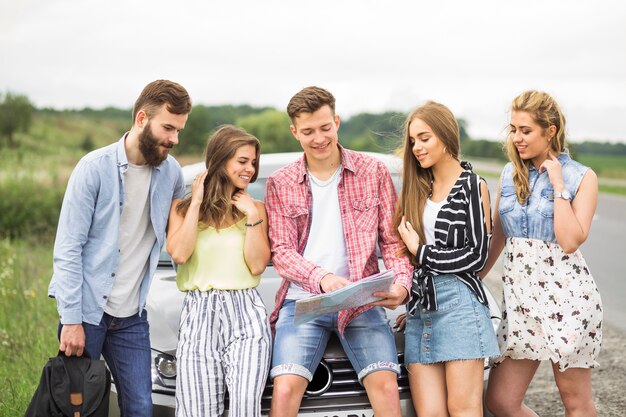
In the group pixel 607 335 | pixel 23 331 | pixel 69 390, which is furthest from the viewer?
pixel 607 335

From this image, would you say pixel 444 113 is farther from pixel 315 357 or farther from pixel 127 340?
pixel 127 340

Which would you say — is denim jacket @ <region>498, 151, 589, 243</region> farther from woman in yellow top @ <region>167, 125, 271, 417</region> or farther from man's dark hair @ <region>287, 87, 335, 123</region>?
woman in yellow top @ <region>167, 125, 271, 417</region>

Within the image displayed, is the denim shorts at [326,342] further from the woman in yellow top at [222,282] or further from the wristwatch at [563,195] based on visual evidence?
the wristwatch at [563,195]

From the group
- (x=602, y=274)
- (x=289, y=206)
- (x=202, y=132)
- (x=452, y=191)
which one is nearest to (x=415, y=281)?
(x=452, y=191)

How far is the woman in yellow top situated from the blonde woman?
1232 millimetres

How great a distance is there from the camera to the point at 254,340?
3.86 meters

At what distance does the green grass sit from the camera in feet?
17.8

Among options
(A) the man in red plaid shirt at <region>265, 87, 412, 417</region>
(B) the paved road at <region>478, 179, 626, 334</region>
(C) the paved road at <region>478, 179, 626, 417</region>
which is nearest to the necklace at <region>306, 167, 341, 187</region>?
(A) the man in red plaid shirt at <region>265, 87, 412, 417</region>

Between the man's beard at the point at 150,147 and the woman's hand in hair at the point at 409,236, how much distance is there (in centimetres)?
121

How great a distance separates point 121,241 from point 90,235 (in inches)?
6.0

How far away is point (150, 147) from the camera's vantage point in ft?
12.7

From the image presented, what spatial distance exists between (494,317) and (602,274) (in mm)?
7064

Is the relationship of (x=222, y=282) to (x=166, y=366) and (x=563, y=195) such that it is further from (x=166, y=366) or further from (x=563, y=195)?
(x=563, y=195)

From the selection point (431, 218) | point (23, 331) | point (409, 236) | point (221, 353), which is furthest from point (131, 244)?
point (23, 331)
